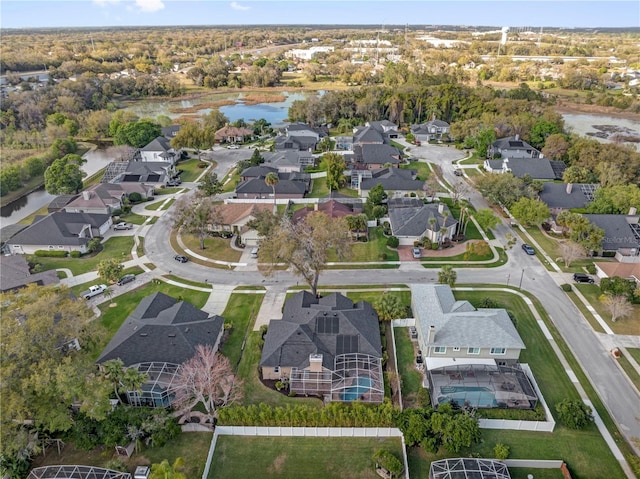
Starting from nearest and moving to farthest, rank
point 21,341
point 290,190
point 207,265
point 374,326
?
point 21,341 → point 374,326 → point 207,265 → point 290,190

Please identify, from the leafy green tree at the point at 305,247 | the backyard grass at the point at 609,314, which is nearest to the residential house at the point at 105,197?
the leafy green tree at the point at 305,247

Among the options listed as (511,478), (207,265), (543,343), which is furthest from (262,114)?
(511,478)

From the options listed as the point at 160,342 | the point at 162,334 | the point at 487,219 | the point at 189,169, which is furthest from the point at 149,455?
the point at 189,169

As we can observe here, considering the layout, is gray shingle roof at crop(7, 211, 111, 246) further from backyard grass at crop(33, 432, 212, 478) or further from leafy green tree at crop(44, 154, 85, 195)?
backyard grass at crop(33, 432, 212, 478)

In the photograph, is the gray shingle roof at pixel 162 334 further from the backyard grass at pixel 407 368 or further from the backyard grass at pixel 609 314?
the backyard grass at pixel 609 314

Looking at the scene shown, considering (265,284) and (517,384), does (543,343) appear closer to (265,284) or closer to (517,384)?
(517,384)

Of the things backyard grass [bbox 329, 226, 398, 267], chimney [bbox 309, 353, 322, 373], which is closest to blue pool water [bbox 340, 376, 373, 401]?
chimney [bbox 309, 353, 322, 373]

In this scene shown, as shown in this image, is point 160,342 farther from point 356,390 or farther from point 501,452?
point 501,452
